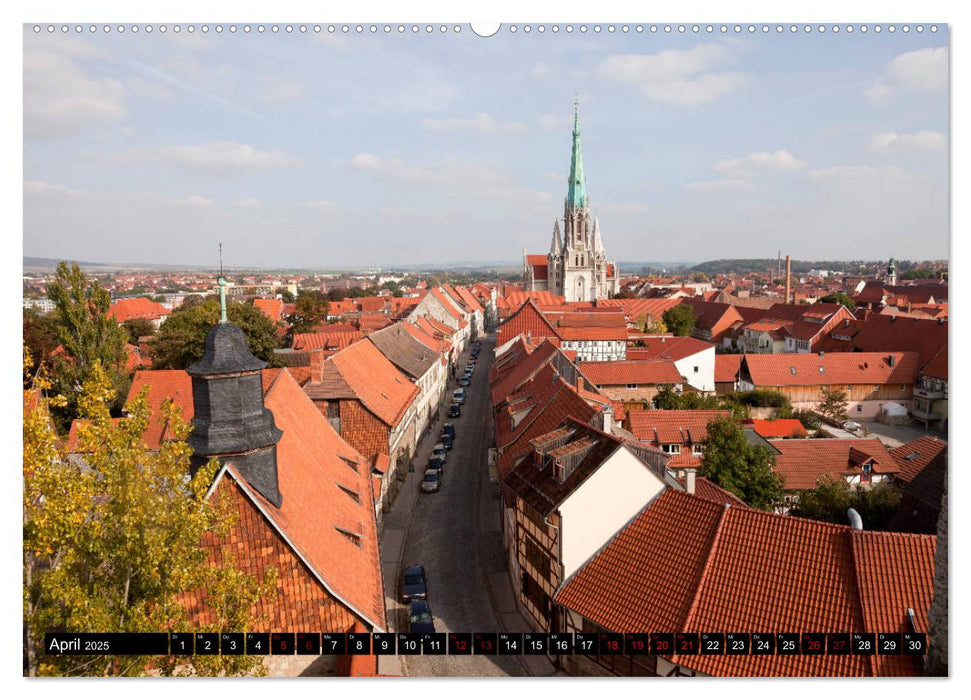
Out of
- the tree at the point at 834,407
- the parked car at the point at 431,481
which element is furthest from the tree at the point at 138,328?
the tree at the point at 834,407

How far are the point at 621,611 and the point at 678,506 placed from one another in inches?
105

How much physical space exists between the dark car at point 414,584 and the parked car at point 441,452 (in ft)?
36.3

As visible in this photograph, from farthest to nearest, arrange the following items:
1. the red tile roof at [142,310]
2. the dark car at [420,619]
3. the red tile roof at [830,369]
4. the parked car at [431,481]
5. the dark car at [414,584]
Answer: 1. the red tile roof at [142,310]
2. the red tile roof at [830,369]
3. the parked car at [431,481]
4. the dark car at [414,584]
5. the dark car at [420,619]

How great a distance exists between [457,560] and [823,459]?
1557 cm

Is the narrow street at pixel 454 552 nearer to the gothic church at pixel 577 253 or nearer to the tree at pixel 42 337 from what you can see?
the tree at pixel 42 337

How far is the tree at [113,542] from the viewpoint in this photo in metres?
7.07

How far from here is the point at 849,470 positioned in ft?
83.8

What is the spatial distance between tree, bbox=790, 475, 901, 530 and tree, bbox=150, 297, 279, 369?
23790mm

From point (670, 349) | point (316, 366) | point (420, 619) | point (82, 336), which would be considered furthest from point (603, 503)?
point (670, 349)

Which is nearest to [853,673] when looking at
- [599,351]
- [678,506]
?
[678,506]

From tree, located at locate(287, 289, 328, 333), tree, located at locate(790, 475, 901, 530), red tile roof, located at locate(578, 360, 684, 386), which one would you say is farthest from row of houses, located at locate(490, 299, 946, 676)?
tree, located at locate(287, 289, 328, 333)

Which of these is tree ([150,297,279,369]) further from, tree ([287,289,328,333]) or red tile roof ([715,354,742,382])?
red tile roof ([715,354,742,382])

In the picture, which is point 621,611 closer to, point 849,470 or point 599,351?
point 849,470

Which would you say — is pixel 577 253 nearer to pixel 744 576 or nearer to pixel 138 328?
pixel 138 328
